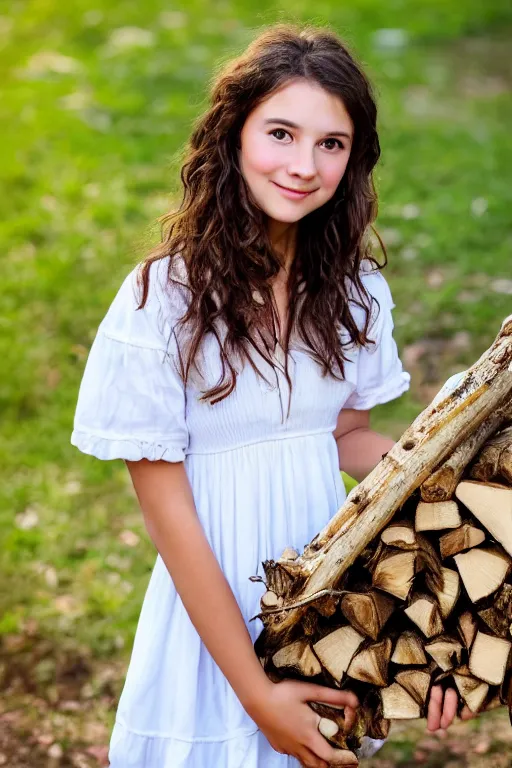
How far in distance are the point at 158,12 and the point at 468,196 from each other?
12.8 feet

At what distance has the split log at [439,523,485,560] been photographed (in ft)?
5.34

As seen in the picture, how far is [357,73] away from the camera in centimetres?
178

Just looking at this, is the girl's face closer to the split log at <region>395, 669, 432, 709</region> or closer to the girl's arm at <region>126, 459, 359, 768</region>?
the girl's arm at <region>126, 459, 359, 768</region>

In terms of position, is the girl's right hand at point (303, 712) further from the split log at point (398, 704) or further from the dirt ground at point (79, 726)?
the dirt ground at point (79, 726)

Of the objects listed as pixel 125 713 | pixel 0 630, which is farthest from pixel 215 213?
pixel 0 630

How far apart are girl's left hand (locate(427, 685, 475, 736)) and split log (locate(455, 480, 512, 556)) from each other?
0.26 m

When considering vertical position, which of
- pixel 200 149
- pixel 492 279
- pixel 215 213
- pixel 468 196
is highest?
pixel 468 196

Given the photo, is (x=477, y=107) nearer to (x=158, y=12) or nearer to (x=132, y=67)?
(x=132, y=67)

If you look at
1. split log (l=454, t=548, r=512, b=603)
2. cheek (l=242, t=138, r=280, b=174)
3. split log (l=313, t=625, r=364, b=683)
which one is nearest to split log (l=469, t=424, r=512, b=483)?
split log (l=454, t=548, r=512, b=603)

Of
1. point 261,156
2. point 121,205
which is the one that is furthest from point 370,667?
point 121,205

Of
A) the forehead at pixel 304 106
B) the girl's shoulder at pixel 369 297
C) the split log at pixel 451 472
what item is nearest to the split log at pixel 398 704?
the split log at pixel 451 472

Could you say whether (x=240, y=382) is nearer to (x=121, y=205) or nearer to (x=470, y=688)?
(x=470, y=688)

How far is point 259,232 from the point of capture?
180cm

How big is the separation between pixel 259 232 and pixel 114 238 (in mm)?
3559
